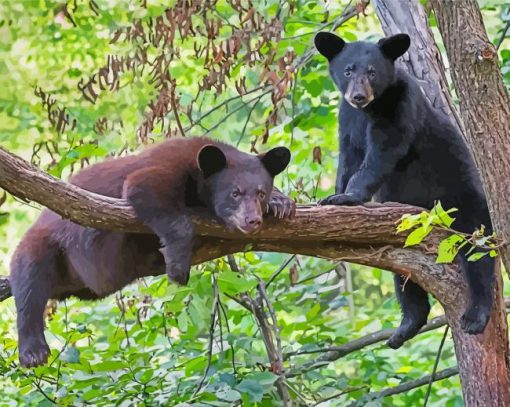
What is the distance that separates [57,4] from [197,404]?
5.10 m

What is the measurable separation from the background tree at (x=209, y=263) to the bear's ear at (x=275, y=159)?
1.30ft

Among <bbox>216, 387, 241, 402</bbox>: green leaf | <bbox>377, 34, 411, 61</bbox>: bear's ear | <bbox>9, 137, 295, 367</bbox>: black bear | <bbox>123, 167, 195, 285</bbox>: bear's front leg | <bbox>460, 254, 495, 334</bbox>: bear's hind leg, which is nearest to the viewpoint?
<bbox>123, 167, 195, 285</bbox>: bear's front leg

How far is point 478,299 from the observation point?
471 cm

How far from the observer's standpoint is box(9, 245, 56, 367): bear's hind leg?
14.0ft

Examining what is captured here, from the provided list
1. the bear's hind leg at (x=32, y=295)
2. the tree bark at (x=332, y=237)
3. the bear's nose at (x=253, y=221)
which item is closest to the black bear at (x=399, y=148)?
the tree bark at (x=332, y=237)

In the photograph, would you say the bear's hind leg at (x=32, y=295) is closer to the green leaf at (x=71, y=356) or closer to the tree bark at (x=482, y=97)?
the green leaf at (x=71, y=356)

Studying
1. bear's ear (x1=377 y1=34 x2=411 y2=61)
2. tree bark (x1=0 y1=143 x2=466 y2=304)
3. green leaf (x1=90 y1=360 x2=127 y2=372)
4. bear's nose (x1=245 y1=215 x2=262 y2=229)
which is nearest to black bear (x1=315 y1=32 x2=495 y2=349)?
bear's ear (x1=377 y1=34 x2=411 y2=61)

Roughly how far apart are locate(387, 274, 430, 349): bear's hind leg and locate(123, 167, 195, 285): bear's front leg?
177 cm

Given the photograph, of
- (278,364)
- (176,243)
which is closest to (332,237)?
(176,243)

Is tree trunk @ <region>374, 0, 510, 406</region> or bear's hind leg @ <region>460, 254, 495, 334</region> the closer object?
tree trunk @ <region>374, 0, 510, 406</region>

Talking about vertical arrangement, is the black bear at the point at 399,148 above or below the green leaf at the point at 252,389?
above

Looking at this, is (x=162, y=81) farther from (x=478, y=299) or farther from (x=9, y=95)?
(x=9, y=95)

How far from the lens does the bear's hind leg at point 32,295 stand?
427 centimetres

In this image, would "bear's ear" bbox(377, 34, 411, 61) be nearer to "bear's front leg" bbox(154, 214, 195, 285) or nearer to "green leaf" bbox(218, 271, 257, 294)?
"green leaf" bbox(218, 271, 257, 294)
